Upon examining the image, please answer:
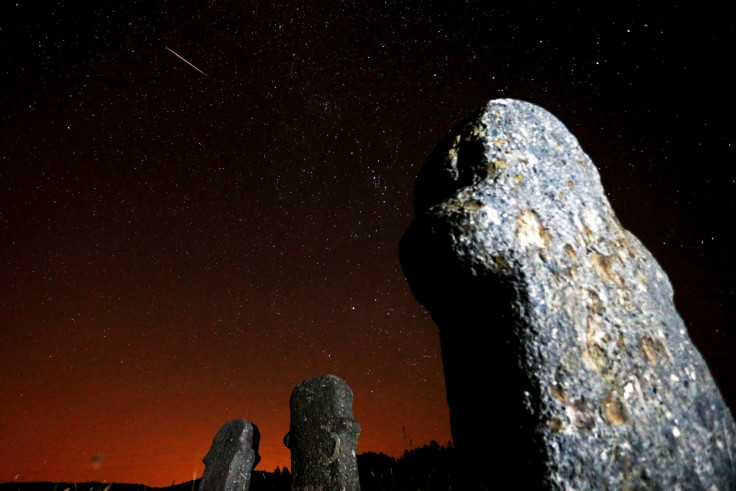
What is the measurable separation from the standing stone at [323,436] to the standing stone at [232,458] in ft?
2.35

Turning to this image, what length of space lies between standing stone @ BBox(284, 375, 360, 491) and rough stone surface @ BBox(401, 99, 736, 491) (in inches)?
151

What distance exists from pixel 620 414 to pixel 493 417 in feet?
1.71

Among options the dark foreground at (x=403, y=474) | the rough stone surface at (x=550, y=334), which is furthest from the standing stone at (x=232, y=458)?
the rough stone surface at (x=550, y=334)

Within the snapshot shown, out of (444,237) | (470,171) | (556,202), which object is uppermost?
(470,171)

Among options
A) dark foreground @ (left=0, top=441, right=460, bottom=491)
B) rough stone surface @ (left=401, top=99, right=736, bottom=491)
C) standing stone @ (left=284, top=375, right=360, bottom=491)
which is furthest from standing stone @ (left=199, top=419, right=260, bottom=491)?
rough stone surface @ (left=401, top=99, right=736, bottom=491)

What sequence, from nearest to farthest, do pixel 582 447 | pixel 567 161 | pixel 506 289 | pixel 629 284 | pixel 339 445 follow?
pixel 582 447 < pixel 506 289 < pixel 629 284 < pixel 567 161 < pixel 339 445

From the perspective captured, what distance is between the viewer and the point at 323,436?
5.92 meters

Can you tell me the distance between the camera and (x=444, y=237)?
2207 mm

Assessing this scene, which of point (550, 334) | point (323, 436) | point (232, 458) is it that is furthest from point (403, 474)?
point (550, 334)

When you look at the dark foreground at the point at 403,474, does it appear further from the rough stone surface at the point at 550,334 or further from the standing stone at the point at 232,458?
the rough stone surface at the point at 550,334

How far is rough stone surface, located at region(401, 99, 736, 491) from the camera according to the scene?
1.91 meters

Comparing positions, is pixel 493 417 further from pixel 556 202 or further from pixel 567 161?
pixel 567 161

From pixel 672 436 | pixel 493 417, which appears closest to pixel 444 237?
pixel 493 417

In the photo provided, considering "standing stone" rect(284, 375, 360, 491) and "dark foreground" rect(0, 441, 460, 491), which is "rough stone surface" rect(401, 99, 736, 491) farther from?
"standing stone" rect(284, 375, 360, 491)
